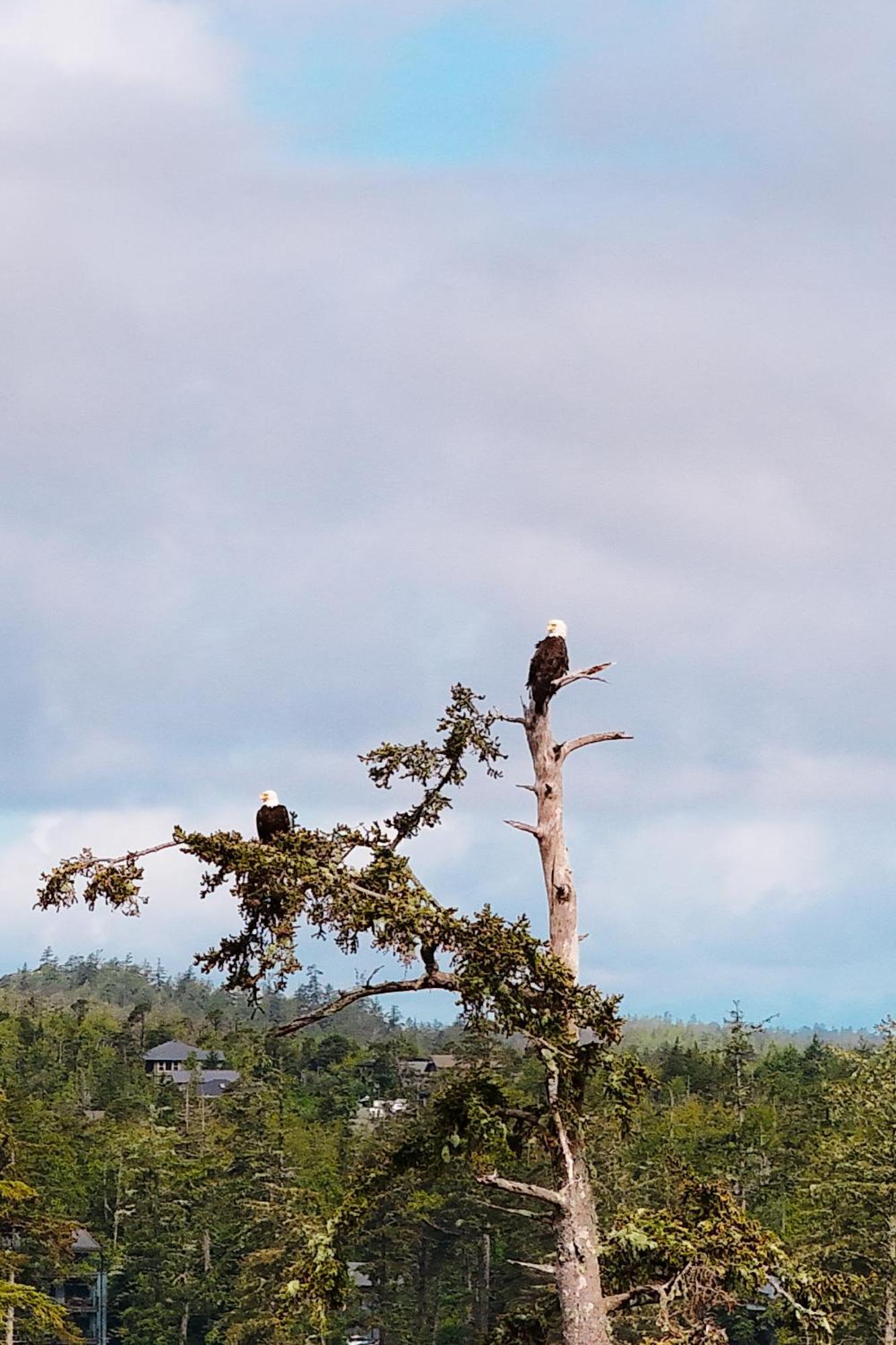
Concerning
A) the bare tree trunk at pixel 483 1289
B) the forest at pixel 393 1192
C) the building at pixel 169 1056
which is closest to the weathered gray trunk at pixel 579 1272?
the forest at pixel 393 1192

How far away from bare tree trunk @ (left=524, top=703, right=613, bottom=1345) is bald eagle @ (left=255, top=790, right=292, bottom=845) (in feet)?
7.05

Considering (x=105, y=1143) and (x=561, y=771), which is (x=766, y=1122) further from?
(x=561, y=771)

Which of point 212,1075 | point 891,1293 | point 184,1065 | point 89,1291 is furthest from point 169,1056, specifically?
point 891,1293

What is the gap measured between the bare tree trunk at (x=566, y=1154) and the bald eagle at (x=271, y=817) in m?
2.15

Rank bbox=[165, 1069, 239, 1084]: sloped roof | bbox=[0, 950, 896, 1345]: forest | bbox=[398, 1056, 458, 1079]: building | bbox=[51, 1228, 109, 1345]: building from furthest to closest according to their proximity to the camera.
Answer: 1. bbox=[165, 1069, 239, 1084]: sloped roof
2. bbox=[398, 1056, 458, 1079]: building
3. bbox=[51, 1228, 109, 1345]: building
4. bbox=[0, 950, 896, 1345]: forest

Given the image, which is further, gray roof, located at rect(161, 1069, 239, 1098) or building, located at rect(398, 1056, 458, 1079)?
gray roof, located at rect(161, 1069, 239, 1098)

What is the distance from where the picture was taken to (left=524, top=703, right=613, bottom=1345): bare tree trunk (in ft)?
44.2

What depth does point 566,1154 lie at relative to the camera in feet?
44.6

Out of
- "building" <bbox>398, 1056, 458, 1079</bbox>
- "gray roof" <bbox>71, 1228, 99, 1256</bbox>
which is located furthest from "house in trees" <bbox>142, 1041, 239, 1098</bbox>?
"gray roof" <bbox>71, 1228, 99, 1256</bbox>

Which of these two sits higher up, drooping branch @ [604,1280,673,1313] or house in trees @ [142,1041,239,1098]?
house in trees @ [142,1041,239,1098]

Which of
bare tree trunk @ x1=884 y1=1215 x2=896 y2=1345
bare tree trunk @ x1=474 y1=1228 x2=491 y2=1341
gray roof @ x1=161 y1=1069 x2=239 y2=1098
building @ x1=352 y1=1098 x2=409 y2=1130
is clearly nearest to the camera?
bare tree trunk @ x1=884 y1=1215 x2=896 y2=1345

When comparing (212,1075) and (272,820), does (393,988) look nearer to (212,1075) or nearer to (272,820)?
(272,820)

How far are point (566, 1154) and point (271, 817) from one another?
3530 millimetres

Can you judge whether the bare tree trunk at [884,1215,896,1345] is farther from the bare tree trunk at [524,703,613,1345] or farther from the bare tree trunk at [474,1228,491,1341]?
the bare tree trunk at [524,703,613,1345]
